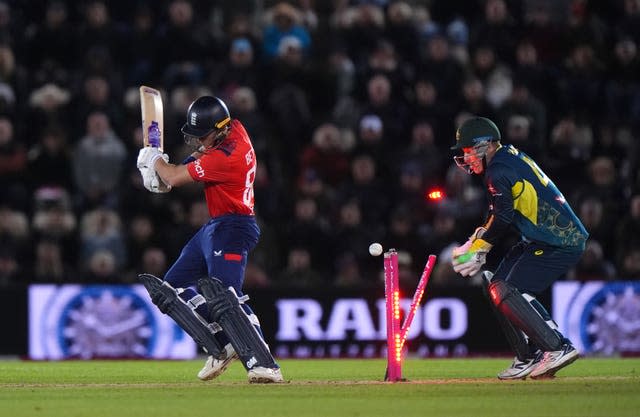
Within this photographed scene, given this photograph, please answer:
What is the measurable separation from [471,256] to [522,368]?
1086 mm

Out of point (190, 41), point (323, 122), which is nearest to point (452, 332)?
point (323, 122)

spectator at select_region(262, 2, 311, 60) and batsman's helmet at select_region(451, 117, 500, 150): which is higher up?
spectator at select_region(262, 2, 311, 60)

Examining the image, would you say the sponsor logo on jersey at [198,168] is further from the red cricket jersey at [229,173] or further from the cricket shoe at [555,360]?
the cricket shoe at [555,360]

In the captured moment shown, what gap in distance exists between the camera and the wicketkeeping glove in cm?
1148

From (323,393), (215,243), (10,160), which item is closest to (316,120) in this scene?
(10,160)

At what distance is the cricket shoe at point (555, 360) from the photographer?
37.4 ft

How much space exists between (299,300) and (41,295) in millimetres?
3192

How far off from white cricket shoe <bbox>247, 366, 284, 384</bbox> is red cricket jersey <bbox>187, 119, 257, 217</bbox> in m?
1.35

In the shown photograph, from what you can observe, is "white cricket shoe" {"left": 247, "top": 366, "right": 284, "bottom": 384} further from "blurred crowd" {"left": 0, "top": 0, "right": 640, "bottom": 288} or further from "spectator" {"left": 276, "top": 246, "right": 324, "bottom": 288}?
"spectator" {"left": 276, "top": 246, "right": 324, "bottom": 288}

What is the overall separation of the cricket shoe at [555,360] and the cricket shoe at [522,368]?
0.30 feet

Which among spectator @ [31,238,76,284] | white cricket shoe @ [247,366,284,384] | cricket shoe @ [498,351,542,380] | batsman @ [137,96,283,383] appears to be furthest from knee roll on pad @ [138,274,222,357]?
spectator @ [31,238,76,284]

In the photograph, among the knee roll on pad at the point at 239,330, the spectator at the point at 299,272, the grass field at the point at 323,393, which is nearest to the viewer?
the grass field at the point at 323,393

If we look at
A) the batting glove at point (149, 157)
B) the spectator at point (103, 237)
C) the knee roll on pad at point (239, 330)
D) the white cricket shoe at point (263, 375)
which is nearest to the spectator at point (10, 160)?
the spectator at point (103, 237)

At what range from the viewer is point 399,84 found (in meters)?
20.3
